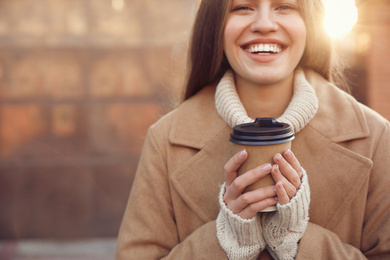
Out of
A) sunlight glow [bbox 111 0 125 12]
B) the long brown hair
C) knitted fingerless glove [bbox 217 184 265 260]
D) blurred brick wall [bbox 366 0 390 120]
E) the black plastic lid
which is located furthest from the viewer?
sunlight glow [bbox 111 0 125 12]

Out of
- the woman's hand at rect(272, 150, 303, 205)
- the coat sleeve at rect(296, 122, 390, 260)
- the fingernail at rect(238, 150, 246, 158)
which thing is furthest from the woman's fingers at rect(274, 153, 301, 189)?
the coat sleeve at rect(296, 122, 390, 260)

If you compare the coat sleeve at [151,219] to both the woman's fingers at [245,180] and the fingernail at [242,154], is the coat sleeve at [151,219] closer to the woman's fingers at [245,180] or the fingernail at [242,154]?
the woman's fingers at [245,180]

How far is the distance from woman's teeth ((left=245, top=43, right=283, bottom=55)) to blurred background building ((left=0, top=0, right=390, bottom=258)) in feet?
11.4

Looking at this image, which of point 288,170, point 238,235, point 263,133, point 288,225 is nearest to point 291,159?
point 288,170

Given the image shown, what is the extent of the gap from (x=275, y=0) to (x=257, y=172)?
78 centimetres

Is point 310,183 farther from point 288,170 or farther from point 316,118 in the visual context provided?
point 288,170

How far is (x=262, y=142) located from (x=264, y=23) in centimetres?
59

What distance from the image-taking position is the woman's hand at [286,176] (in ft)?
5.42

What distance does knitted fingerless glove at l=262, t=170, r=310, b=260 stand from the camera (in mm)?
1708

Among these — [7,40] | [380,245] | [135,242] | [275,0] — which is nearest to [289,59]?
[275,0]

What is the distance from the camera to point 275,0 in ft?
6.56

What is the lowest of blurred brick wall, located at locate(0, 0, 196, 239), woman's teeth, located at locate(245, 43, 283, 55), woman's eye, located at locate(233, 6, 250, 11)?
blurred brick wall, located at locate(0, 0, 196, 239)

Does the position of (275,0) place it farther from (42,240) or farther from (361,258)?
(42,240)

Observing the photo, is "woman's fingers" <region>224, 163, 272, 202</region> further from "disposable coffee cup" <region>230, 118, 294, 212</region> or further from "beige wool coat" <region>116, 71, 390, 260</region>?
"beige wool coat" <region>116, 71, 390, 260</region>
